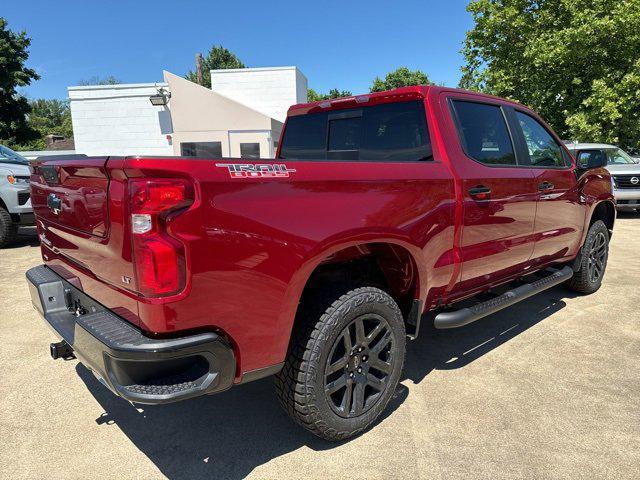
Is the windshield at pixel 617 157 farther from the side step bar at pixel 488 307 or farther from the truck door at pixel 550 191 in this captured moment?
the side step bar at pixel 488 307

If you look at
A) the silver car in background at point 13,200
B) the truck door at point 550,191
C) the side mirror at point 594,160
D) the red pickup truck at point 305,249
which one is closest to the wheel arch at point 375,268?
the red pickup truck at point 305,249

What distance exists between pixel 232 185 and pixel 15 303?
4355 millimetres

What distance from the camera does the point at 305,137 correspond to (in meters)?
3.88

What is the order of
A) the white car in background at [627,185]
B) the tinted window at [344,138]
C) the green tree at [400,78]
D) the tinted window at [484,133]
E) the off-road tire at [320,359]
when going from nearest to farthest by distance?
1. the off-road tire at [320,359]
2. the tinted window at [484,133]
3. the tinted window at [344,138]
4. the white car in background at [627,185]
5. the green tree at [400,78]

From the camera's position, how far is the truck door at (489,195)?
9.87 ft

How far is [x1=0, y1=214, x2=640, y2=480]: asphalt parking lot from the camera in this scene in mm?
2324

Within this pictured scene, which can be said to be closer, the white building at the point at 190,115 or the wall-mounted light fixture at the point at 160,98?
the white building at the point at 190,115

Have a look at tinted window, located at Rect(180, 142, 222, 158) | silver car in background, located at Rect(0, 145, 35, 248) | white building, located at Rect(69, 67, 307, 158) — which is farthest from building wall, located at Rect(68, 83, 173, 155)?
silver car in background, located at Rect(0, 145, 35, 248)

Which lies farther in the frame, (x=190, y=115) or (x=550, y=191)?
(x=190, y=115)

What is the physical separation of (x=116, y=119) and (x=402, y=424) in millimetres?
17615

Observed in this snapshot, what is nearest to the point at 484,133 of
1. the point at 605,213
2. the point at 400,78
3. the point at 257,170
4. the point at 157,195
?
the point at 257,170

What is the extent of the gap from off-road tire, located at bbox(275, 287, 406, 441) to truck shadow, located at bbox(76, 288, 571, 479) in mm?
220

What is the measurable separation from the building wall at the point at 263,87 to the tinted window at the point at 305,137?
48.9 ft

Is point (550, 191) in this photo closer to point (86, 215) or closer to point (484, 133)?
point (484, 133)
